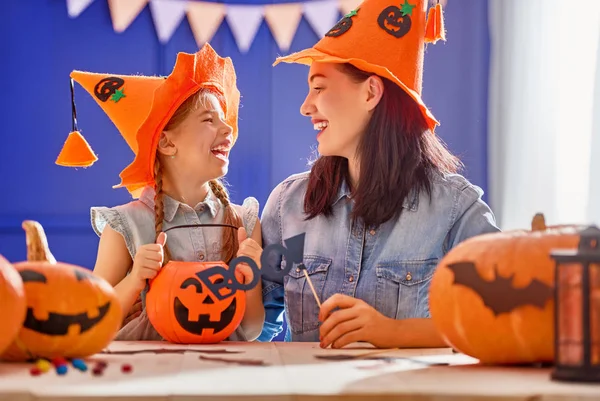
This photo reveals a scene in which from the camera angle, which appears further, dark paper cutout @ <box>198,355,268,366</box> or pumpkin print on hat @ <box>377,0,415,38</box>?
pumpkin print on hat @ <box>377,0,415,38</box>

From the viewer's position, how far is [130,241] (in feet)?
6.10

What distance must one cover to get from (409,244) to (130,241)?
2.12ft

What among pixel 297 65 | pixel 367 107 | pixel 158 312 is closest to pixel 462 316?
pixel 158 312

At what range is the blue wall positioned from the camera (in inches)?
130

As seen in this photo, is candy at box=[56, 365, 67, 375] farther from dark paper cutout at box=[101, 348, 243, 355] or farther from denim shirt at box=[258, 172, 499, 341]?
denim shirt at box=[258, 172, 499, 341]

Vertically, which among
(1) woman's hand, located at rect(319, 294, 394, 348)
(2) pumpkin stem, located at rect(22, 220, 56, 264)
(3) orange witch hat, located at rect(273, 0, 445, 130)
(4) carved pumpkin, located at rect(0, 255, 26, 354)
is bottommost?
(1) woman's hand, located at rect(319, 294, 394, 348)

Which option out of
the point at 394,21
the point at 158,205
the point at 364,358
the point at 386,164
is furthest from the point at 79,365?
the point at 394,21

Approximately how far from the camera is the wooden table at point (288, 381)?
839 millimetres

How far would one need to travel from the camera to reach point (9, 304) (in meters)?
1.01

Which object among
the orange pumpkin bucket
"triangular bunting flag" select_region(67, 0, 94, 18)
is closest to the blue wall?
"triangular bunting flag" select_region(67, 0, 94, 18)

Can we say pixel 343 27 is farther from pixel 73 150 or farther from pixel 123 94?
pixel 73 150

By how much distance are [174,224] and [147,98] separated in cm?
36

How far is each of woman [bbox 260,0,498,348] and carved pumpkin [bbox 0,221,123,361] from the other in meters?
0.76

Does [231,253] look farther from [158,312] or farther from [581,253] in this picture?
[581,253]
